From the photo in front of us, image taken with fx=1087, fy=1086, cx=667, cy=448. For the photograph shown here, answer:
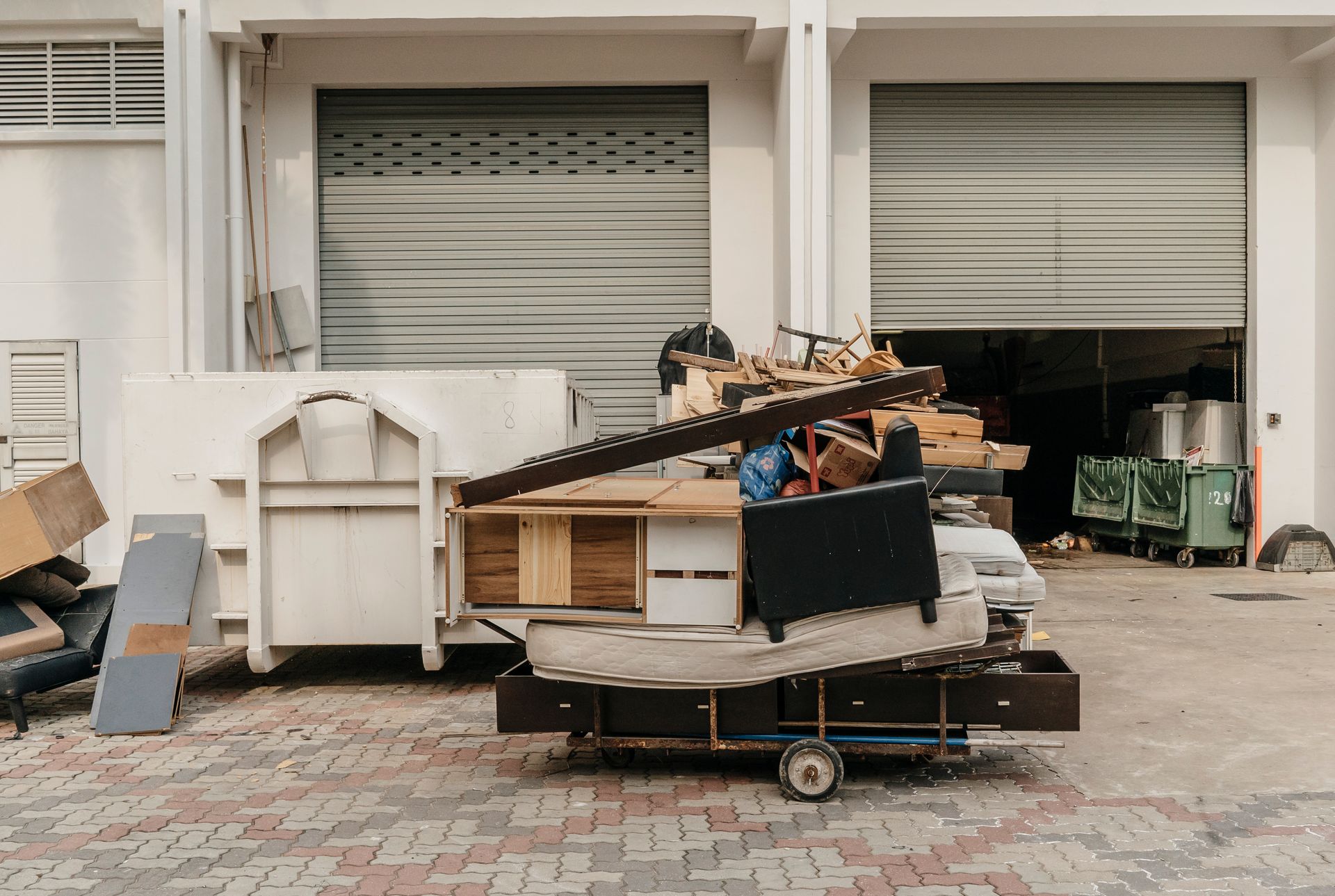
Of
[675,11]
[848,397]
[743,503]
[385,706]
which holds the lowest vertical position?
[385,706]

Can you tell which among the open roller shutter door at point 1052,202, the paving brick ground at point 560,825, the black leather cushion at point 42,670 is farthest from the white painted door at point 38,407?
the open roller shutter door at point 1052,202

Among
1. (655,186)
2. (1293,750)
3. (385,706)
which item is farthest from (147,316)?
(1293,750)

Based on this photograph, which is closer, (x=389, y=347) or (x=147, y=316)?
(x=147, y=316)

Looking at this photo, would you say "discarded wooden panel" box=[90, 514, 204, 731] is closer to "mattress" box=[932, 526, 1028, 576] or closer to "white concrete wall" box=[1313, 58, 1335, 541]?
"mattress" box=[932, 526, 1028, 576]

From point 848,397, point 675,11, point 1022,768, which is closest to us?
point 848,397

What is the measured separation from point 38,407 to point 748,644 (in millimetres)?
9115

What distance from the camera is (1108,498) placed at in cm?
1431

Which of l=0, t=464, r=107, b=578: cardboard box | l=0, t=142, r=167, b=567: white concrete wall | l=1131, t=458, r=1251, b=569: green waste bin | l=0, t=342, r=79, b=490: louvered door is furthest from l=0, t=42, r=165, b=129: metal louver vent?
l=1131, t=458, r=1251, b=569: green waste bin

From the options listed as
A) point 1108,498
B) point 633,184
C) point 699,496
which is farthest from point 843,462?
point 1108,498

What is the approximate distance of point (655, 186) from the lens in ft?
38.0

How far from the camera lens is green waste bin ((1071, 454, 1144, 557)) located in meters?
13.8

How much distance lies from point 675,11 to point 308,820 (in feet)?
27.8

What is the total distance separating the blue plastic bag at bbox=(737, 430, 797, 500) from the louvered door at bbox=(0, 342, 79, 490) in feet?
27.1

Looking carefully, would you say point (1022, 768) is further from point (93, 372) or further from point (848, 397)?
point (93, 372)
